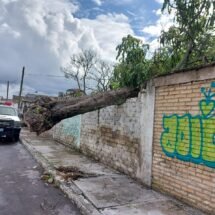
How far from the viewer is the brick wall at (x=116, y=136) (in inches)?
300

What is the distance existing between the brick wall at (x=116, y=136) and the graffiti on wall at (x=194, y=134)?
1428 millimetres

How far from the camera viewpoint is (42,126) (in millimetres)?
7305

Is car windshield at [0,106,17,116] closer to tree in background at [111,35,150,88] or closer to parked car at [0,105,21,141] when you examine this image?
parked car at [0,105,21,141]

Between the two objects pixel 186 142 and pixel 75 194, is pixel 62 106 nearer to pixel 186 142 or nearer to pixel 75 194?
pixel 75 194

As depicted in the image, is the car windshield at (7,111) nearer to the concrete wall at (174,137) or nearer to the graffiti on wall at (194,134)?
the concrete wall at (174,137)

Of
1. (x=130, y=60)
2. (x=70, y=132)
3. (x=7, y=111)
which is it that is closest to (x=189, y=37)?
(x=130, y=60)

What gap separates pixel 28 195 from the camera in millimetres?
6211

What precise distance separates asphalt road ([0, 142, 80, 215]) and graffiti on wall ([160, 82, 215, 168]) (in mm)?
2335

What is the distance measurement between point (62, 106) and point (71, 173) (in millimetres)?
1864

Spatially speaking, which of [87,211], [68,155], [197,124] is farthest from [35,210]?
[68,155]

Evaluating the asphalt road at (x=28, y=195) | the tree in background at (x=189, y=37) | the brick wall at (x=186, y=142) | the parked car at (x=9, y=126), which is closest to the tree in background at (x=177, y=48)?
the tree in background at (x=189, y=37)

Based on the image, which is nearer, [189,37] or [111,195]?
[111,195]

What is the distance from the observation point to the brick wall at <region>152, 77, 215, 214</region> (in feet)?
16.5

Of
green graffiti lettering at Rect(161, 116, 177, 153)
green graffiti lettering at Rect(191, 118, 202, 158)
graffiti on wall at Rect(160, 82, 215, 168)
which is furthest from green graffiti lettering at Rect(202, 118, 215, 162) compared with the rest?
green graffiti lettering at Rect(161, 116, 177, 153)
